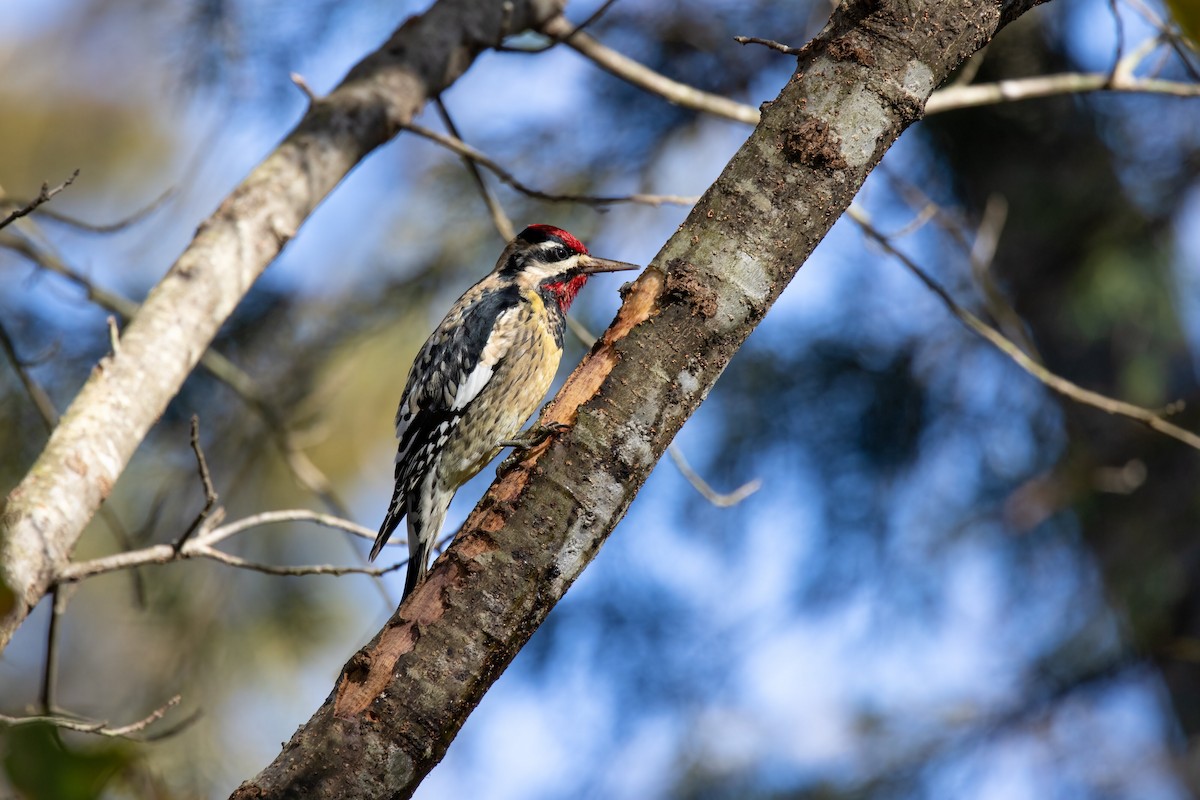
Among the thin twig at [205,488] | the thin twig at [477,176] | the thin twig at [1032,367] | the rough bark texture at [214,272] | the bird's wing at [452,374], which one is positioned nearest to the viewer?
the thin twig at [205,488]

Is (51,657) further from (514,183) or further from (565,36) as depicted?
(565,36)

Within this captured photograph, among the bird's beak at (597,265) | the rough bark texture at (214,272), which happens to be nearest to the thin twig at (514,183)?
the rough bark texture at (214,272)

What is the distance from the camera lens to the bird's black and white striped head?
4.02 metres

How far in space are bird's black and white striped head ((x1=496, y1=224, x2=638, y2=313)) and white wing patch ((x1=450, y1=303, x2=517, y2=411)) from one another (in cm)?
26

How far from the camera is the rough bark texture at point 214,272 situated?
2.36 meters

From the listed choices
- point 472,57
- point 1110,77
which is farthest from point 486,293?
point 1110,77

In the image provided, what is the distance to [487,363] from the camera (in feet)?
12.3

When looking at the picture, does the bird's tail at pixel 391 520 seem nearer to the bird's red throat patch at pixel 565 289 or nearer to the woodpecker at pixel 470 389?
the woodpecker at pixel 470 389

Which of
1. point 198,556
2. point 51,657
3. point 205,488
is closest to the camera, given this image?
point 205,488

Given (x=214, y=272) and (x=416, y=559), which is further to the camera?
(x=416, y=559)

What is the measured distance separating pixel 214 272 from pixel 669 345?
4.95 feet

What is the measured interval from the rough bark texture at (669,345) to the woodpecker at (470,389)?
172cm

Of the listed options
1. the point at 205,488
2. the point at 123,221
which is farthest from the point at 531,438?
the point at 123,221

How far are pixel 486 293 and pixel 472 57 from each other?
2.63ft
